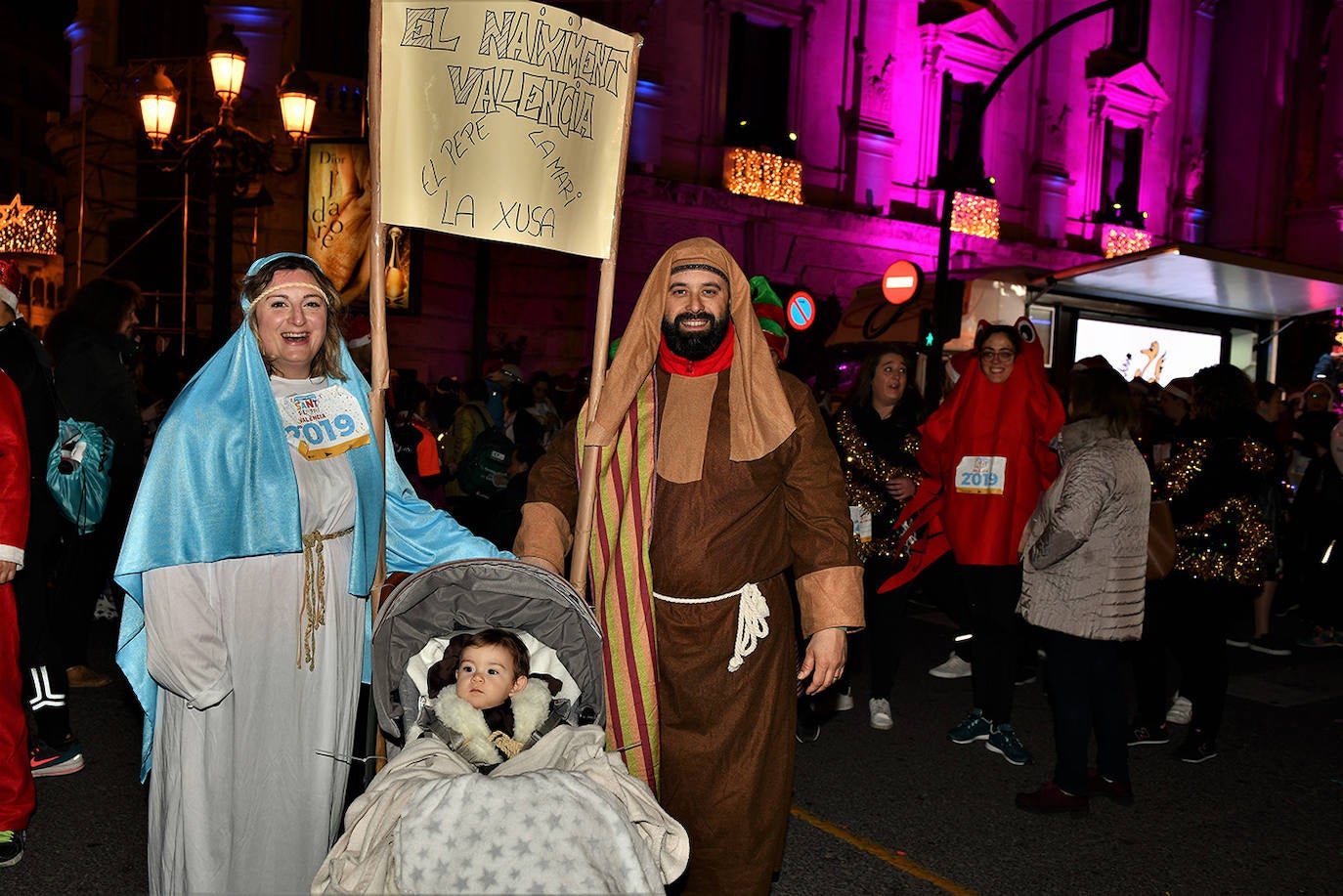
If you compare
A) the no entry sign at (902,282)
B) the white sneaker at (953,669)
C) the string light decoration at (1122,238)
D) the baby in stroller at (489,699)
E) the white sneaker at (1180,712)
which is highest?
the string light decoration at (1122,238)

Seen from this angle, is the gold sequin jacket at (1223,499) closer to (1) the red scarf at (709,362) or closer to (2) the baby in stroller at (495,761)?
(1) the red scarf at (709,362)

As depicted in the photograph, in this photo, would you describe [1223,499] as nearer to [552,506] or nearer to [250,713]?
[552,506]

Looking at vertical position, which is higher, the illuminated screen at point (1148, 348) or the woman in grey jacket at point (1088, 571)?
the illuminated screen at point (1148, 348)

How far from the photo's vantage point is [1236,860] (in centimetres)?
488

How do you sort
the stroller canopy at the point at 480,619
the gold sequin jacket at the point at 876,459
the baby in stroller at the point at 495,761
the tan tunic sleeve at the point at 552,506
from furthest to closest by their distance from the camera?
the gold sequin jacket at the point at 876,459, the tan tunic sleeve at the point at 552,506, the stroller canopy at the point at 480,619, the baby in stroller at the point at 495,761

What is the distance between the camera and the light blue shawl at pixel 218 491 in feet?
10.2

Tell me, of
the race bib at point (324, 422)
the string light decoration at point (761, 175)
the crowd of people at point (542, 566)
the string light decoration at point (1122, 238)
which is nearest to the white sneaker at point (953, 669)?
the crowd of people at point (542, 566)

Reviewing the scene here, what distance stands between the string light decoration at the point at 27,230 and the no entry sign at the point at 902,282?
14324 mm

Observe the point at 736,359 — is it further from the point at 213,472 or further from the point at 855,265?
the point at 855,265

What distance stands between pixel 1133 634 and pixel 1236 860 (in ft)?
3.36

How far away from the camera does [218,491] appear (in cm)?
316

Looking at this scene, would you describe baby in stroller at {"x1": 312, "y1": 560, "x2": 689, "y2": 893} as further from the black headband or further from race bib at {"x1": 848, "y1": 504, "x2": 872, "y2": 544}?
race bib at {"x1": 848, "y1": 504, "x2": 872, "y2": 544}

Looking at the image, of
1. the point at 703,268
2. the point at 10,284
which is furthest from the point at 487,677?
the point at 10,284

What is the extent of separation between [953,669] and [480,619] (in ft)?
17.4
